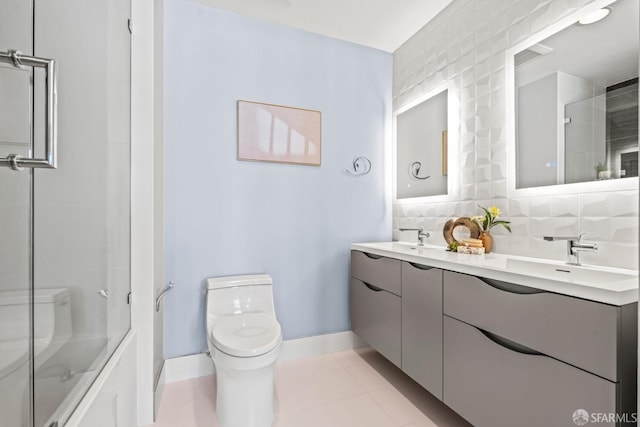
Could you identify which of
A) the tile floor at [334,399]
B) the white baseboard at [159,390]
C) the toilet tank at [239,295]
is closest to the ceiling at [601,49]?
the tile floor at [334,399]

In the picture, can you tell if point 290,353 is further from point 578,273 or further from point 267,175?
point 578,273

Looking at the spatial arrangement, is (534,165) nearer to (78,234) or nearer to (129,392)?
(78,234)

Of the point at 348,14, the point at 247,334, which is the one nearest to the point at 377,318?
the point at 247,334

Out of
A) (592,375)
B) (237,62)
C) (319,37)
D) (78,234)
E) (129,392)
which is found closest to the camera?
(592,375)

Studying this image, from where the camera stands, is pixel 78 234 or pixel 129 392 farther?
pixel 129 392

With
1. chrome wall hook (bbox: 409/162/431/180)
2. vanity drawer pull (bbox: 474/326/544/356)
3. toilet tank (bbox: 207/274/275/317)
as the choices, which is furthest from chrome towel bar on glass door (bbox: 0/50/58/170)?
chrome wall hook (bbox: 409/162/431/180)

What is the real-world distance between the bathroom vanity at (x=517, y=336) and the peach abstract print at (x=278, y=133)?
1.00 meters

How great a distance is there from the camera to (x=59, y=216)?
99 centimetres

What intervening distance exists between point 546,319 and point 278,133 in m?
1.84

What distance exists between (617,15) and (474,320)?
1.39 metres

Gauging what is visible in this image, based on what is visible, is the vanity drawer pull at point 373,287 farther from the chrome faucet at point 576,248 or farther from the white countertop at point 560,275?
the chrome faucet at point 576,248

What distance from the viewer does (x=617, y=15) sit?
3.97 ft

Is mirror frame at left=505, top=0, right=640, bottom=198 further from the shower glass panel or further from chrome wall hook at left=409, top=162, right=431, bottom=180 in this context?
the shower glass panel

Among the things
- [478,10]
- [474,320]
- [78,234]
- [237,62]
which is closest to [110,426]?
[78,234]
